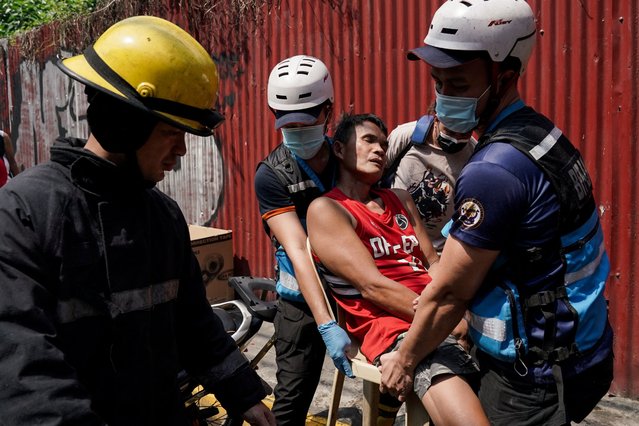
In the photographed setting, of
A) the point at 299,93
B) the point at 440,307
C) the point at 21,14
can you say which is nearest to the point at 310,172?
the point at 299,93

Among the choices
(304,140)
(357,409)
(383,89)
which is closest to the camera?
(304,140)

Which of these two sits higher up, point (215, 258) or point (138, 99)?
point (138, 99)

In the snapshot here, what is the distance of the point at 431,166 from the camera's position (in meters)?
3.71

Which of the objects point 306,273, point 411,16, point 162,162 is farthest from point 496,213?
point 411,16

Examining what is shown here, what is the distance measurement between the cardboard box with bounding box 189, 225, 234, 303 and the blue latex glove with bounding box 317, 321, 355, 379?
4.13 metres

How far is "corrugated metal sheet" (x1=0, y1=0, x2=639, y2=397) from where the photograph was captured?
4445 millimetres

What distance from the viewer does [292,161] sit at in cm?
357

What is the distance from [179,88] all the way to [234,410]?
3.60 feet

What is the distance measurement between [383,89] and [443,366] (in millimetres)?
3715

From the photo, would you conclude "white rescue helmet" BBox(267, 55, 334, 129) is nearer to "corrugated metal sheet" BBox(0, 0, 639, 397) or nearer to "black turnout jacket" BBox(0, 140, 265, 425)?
"black turnout jacket" BBox(0, 140, 265, 425)

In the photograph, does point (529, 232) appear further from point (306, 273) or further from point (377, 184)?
point (377, 184)

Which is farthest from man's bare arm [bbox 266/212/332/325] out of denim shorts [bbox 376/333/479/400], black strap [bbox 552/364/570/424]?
black strap [bbox 552/364/570/424]

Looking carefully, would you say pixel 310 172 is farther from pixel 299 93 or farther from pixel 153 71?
pixel 153 71

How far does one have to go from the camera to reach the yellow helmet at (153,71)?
1.73 m
